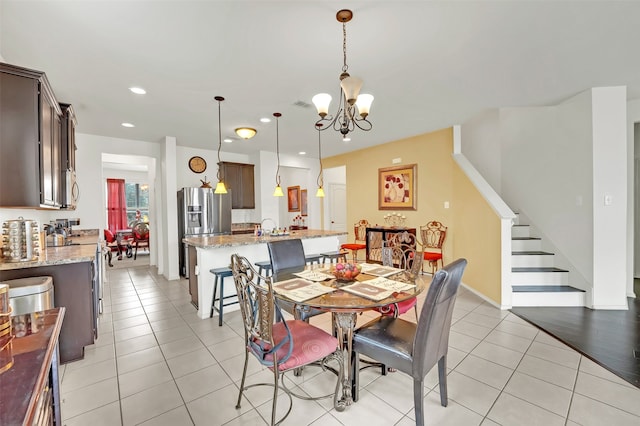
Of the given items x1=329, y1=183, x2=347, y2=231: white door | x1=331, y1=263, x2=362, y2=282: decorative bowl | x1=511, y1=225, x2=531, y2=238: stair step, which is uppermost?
x1=329, y1=183, x2=347, y2=231: white door

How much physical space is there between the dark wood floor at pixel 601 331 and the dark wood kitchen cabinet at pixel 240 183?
5.35m

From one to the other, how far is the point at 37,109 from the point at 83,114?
2.04 m

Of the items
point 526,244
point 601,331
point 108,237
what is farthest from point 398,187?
point 108,237

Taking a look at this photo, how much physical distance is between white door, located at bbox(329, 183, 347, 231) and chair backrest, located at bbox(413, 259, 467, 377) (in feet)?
20.8

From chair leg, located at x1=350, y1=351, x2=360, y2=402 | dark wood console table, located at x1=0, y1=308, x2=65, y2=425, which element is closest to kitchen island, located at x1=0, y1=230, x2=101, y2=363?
dark wood console table, located at x1=0, y1=308, x2=65, y2=425

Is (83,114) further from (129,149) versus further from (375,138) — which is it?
(375,138)

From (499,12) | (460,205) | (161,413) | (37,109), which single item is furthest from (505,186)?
(37,109)

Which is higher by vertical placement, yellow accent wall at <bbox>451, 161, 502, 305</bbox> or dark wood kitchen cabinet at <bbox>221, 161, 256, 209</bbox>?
dark wood kitchen cabinet at <bbox>221, 161, 256, 209</bbox>

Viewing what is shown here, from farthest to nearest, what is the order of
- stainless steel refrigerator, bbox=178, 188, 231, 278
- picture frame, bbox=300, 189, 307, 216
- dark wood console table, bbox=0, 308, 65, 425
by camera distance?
picture frame, bbox=300, 189, 307, 216 → stainless steel refrigerator, bbox=178, 188, 231, 278 → dark wood console table, bbox=0, 308, 65, 425

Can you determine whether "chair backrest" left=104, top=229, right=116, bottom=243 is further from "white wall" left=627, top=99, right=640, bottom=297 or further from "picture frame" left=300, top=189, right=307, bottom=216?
"white wall" left=627, top=99, right=640, bottom=297

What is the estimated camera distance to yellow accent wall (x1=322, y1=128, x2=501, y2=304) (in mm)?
3891

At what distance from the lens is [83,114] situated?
12.8 ft

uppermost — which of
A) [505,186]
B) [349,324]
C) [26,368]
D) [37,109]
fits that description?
[37,109]

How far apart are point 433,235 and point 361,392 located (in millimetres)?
3786
